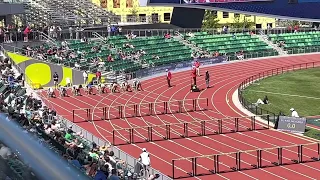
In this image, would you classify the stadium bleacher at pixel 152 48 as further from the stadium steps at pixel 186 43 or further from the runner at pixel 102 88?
the runner at pixel 102 88

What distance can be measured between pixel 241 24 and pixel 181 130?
58.3 meters

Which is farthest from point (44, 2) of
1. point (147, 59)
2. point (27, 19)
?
point (147, 59)

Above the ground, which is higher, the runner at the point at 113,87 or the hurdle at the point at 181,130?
the runner at the point at 113,87

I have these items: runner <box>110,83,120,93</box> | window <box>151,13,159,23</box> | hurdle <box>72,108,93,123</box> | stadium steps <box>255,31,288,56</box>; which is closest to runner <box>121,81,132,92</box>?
runner <box>110,83,120,93</box>

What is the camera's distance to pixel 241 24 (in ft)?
265

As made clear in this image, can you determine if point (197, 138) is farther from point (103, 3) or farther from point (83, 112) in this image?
point (103, 3)

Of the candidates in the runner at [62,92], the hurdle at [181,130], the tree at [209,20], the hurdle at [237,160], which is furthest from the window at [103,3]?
the hurdle at [237,160]

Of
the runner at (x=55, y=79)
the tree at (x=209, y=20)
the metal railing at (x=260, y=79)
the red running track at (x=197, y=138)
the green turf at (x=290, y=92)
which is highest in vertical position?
the tree at (x=209, y=20)

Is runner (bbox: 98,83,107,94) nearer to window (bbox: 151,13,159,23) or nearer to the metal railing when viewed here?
the metal railing

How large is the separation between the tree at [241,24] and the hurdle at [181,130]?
54.8 meters

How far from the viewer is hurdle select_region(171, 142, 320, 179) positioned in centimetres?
1805

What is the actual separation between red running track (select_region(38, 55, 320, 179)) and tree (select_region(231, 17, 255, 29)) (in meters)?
38.1

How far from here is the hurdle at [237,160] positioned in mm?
18047

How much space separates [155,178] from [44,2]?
149 ft
